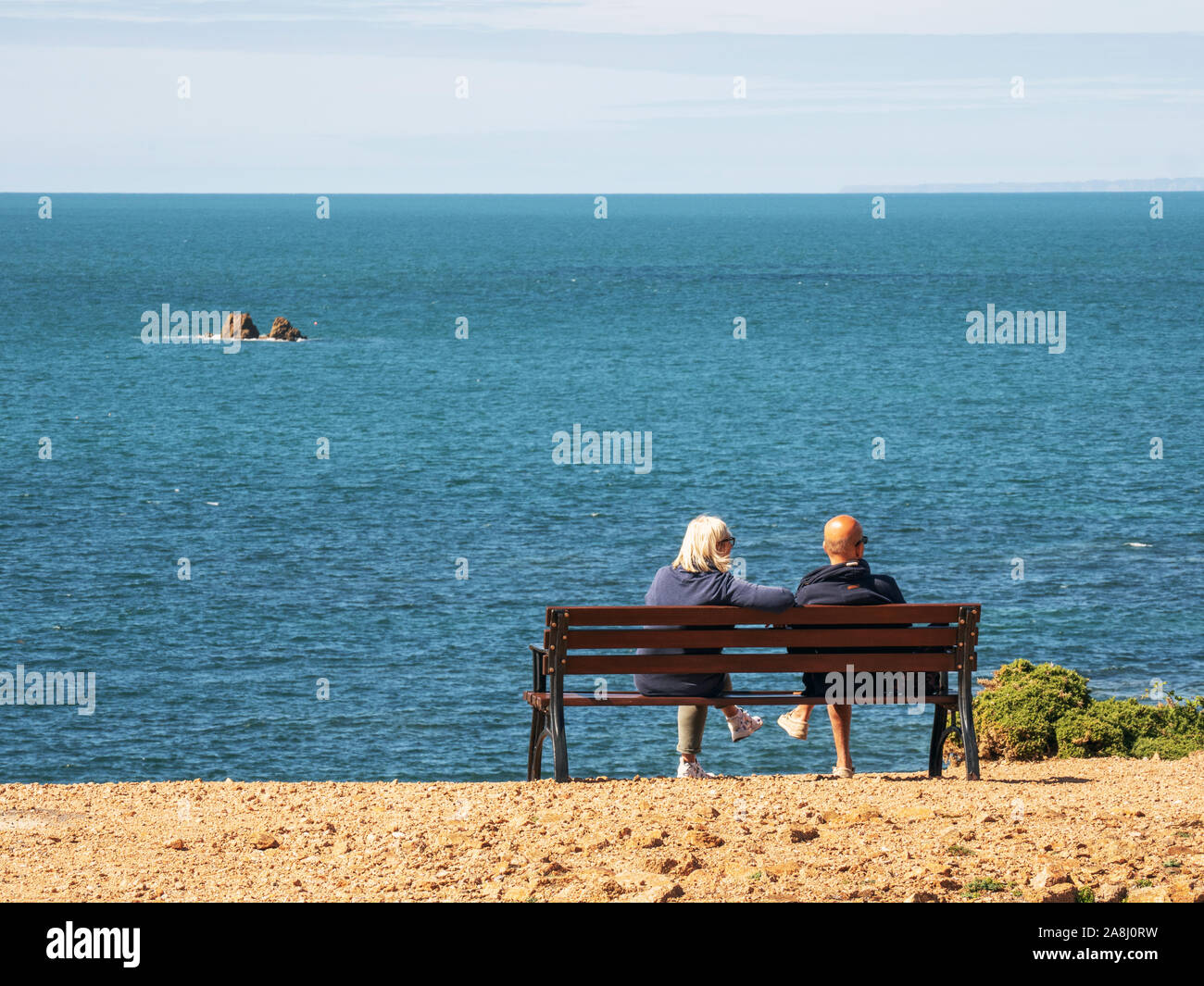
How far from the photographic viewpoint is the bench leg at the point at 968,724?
412 inches

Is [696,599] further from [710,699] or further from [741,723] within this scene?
[741,723]

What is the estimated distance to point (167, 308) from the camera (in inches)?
5561

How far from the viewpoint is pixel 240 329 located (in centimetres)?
11631

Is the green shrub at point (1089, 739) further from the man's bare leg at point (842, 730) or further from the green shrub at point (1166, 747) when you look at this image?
the man's bare leg at point (842, 730)

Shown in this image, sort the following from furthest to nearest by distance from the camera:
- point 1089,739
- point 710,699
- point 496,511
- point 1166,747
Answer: point 496,511 < point 1089,739 < point 1166,747 < point 710,699

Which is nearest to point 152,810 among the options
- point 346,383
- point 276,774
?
point 276,774

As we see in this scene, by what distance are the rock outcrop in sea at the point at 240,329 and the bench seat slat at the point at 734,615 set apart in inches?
4290

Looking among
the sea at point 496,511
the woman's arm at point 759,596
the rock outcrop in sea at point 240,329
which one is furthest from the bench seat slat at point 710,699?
the rock outcrop in sea at point 240,329

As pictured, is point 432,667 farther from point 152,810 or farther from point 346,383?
point 346,383

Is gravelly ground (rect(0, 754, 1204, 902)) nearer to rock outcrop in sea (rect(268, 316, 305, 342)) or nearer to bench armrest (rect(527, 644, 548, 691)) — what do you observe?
bench armrest (rect(527, 644, 548, 691))

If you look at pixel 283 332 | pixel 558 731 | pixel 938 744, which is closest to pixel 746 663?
pixel 558 731

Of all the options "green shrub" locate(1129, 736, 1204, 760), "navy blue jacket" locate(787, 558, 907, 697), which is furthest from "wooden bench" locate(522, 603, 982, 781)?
"green shrub" locate(1129, 736, 1204, 760)

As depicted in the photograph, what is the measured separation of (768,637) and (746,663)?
1.00ft
